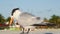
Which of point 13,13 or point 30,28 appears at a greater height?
point 13,13

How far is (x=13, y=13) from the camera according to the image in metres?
5.73

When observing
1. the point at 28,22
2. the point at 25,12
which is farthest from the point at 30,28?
the point at 25,12

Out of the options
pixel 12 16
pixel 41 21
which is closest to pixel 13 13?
pixel 12 16

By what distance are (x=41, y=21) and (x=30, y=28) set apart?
1.16ft

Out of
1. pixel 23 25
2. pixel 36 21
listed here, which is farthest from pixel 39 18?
pixel 23 25

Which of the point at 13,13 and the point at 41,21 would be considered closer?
the point at 41,21

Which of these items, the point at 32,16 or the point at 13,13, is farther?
the point at 13,13

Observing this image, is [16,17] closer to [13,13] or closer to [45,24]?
[13,13]

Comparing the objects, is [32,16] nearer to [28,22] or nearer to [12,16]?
[28,22]

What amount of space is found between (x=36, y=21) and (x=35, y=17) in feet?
0.41

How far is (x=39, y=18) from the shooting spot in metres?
5.20

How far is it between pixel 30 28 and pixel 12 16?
2.56 feet

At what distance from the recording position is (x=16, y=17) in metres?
5.59

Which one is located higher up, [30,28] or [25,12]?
[25,12]
